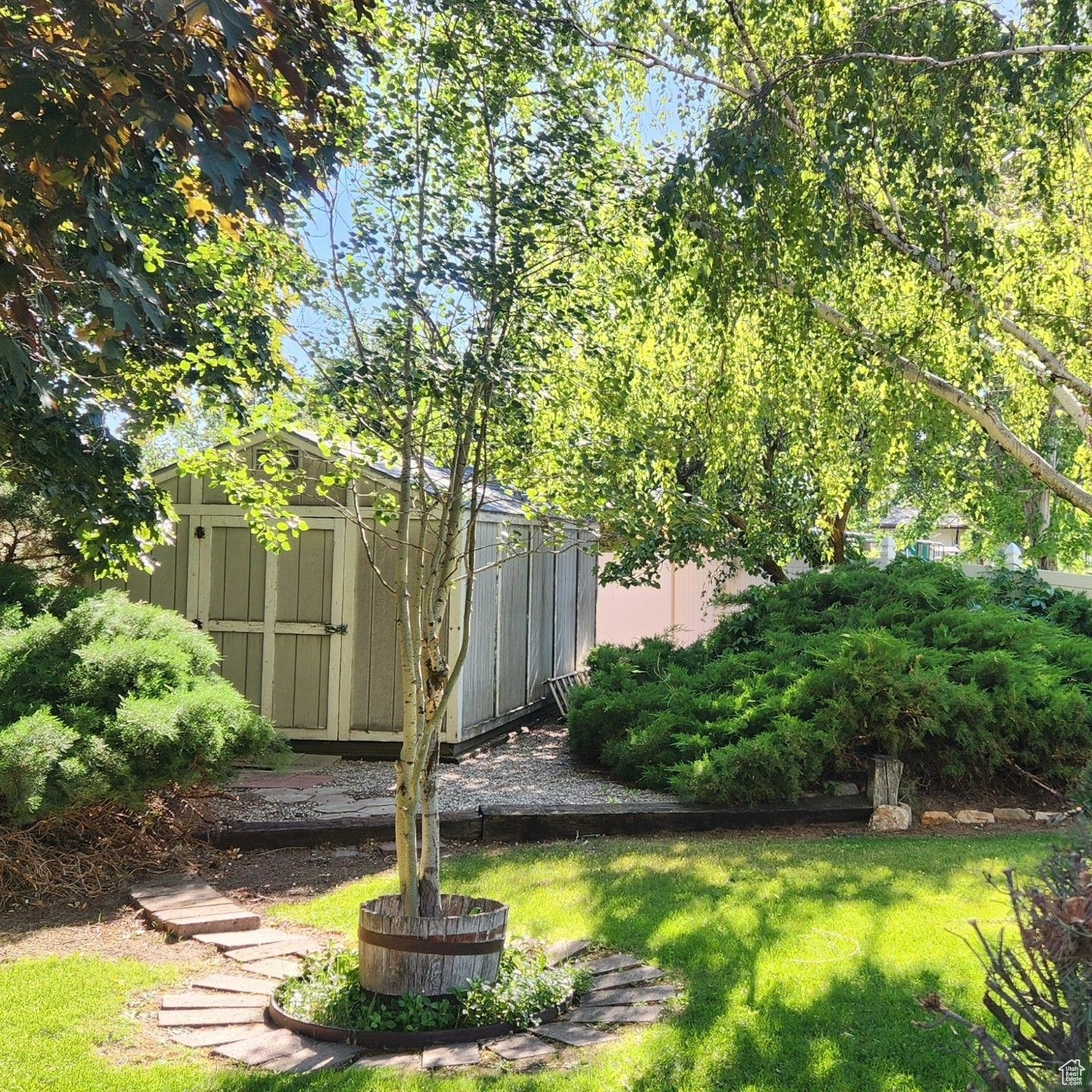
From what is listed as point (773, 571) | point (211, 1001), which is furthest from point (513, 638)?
point (211, 1001)

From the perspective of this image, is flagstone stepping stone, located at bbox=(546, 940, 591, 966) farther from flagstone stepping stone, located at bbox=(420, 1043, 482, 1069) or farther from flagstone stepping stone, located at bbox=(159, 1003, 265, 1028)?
flagstone stepping stone, located at bbox=(159, 1003, 265, 1028)

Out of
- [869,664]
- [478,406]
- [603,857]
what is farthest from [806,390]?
[478,406]

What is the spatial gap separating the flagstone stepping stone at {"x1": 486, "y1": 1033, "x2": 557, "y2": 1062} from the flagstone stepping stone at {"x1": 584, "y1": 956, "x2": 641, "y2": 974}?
26.4 inches

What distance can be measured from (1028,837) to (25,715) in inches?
248

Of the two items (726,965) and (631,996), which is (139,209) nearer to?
(631,996)

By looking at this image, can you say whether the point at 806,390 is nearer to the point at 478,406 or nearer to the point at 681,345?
the point at 681,345

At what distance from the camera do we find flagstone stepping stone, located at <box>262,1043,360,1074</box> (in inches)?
145

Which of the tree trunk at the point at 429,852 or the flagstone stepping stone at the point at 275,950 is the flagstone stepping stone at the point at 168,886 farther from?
the tree trunk at the point at 429,852

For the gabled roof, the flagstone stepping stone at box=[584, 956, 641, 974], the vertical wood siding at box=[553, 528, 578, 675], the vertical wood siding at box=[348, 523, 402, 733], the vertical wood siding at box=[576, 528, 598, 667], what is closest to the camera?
the flagstone stepping stone at box=[584, 956, 641, 974]

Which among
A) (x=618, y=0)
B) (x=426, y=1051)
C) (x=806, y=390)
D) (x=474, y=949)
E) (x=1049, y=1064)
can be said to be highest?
(x=618, y=0)

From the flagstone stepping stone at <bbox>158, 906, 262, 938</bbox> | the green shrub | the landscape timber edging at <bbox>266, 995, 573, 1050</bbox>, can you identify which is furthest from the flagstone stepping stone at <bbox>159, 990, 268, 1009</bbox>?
the green shrub

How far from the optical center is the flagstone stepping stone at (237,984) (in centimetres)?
455

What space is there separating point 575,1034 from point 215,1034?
1.39 metres

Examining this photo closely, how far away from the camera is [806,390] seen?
9.17 meters
